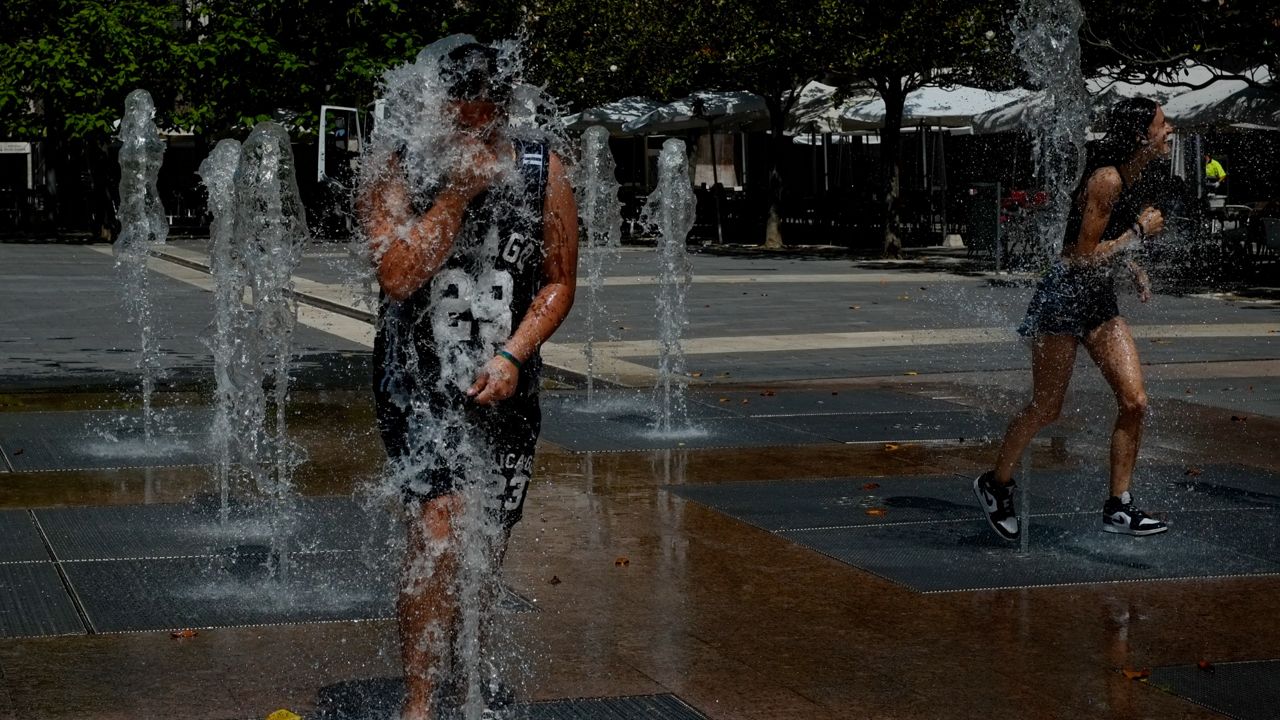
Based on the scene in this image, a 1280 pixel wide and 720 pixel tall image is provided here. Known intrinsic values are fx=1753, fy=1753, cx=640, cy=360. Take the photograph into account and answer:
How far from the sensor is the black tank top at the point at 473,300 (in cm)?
407

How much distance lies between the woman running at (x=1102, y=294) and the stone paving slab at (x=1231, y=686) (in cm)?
159

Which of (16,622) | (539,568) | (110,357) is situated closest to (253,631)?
(16,622)

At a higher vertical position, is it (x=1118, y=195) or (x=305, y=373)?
(x=1118, y=195)

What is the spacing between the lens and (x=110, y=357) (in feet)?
44.6

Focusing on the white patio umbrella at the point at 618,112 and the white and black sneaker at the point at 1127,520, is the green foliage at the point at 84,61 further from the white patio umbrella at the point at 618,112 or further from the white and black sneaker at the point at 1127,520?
the white and black sneaker at the point at 1127,520

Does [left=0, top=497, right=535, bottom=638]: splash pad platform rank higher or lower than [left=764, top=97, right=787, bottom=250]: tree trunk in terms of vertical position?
lower

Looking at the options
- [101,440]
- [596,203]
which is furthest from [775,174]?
[101,440]

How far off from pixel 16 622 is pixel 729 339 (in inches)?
402

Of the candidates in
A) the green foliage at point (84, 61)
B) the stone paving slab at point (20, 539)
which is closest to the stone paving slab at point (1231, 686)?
the stone paving slab at point (20, 539)

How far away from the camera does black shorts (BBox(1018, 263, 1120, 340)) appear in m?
6.54

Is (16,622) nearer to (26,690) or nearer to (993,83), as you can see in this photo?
(26,690)

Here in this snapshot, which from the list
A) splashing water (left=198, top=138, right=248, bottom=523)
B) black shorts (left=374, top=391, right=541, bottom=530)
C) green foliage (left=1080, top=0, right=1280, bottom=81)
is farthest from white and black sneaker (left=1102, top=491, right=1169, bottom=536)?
green foliage (left=1080, top=0, right=1280, bottom=81)

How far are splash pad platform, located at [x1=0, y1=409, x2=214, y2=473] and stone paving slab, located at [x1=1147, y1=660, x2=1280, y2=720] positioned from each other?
517 centimetres

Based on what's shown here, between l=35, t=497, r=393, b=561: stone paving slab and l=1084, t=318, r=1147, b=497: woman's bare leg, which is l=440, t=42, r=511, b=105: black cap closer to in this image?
l=35, t=497, r=393, b=561: stone paving slab
